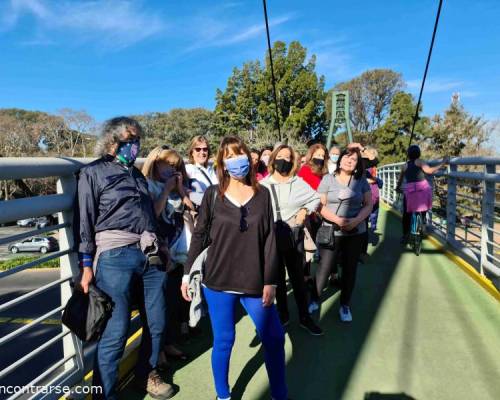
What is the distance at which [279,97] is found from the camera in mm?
35719

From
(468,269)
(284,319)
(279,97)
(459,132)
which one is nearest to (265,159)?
(284,319)

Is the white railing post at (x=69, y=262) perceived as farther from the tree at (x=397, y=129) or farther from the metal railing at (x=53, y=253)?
the tree at (x=397, y=129)

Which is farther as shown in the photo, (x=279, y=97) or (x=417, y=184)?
(x=279, y=97)

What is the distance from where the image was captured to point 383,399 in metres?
2.37

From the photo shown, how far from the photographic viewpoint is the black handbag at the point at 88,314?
6.70 ft

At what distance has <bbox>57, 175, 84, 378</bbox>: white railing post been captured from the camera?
7.67ft

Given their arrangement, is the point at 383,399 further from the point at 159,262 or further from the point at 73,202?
the point at 73,202

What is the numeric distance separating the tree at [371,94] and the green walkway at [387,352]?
3972cm

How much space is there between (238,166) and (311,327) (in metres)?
1.80

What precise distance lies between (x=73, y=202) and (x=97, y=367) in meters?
1.01

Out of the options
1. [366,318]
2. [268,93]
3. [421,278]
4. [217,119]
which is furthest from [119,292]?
[217,119]

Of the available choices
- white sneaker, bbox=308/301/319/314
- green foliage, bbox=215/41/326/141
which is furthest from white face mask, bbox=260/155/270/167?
green foliage, bbox=215/41/326/141

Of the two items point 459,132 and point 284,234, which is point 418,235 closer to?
point 284,234

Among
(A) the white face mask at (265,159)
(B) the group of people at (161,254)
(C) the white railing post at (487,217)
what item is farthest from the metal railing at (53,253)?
(C) the white railing post at (487,217)
